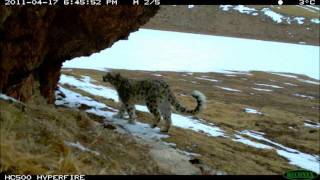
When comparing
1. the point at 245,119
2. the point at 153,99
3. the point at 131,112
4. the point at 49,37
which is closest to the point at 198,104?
the point at 153,99

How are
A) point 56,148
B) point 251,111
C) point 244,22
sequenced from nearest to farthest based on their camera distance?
point 56,148 → point 251,111 → point 244,22

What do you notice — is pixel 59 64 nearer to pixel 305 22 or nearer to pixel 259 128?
pixel 259 128

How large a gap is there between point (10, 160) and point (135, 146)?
4.60 metres

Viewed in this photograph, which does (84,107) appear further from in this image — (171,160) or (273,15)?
(273,15)

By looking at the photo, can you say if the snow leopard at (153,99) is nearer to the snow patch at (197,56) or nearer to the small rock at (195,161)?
the small rock at (195,161)

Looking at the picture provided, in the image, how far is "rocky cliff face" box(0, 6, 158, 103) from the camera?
1240 cm

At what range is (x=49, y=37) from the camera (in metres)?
14.2

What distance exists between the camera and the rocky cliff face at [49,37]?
1240cm

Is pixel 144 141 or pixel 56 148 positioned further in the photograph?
pixel 144 141

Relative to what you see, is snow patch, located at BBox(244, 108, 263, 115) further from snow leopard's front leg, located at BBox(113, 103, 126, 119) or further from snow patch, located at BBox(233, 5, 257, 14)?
snow patch, located at BBox(233, 5, 257, 14)

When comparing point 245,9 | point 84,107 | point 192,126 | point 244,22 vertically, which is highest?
point 84,107

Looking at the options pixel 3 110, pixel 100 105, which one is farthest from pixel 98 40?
pixel 3 110

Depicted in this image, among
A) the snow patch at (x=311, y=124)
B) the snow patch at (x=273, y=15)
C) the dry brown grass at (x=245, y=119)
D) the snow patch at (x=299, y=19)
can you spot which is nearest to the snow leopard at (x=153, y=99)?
the dry brown grass at (x=245, y=119)

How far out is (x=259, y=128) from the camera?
25.6m
